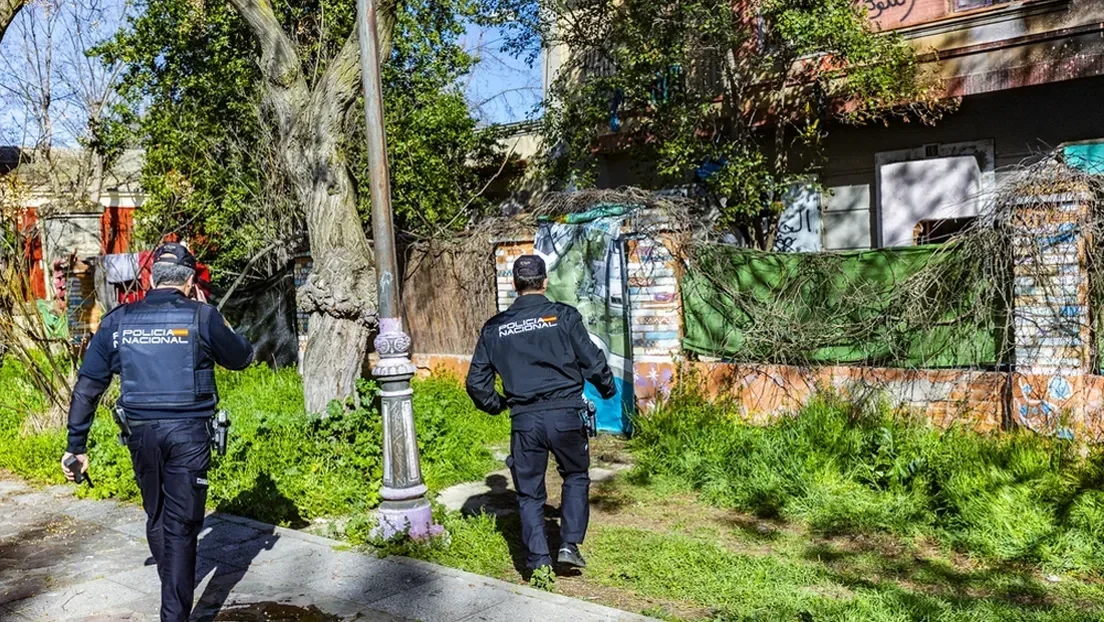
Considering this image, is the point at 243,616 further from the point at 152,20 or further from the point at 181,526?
the point at 152,20

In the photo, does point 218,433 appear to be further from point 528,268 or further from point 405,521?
point 528,268

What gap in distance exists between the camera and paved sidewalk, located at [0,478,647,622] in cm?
519

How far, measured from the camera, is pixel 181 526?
4.89 meters

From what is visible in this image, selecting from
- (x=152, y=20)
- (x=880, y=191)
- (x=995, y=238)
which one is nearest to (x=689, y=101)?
(x=880, y=191)

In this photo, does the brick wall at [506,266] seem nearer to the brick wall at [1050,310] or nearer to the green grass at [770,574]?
the green grass at [770,574]

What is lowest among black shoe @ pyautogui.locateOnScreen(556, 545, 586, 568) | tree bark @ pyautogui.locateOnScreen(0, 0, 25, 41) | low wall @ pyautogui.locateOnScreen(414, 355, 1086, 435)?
black shoe @ pyautogui.locateOnScreen(556, 545, 586, 568)

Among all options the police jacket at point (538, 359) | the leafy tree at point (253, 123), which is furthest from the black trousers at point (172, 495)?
the leafy tree at point (253, 123)

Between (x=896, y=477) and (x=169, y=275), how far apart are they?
4.91 m

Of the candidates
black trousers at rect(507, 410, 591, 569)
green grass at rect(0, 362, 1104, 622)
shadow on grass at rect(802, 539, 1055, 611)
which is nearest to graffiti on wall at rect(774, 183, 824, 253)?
green grass at rect(0, 362, 1104, 622)

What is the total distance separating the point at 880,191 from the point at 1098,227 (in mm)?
6168

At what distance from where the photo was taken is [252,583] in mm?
5816

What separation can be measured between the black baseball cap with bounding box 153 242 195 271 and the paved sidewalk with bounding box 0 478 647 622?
186 centimetres

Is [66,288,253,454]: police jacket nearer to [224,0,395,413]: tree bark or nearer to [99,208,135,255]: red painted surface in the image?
[224,0,395,413]: tree bark

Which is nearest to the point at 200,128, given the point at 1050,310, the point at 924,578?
the point at 1050,310
